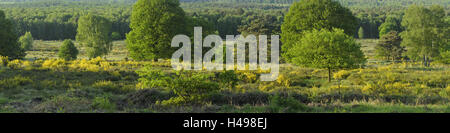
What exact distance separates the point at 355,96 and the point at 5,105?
12.3 meters

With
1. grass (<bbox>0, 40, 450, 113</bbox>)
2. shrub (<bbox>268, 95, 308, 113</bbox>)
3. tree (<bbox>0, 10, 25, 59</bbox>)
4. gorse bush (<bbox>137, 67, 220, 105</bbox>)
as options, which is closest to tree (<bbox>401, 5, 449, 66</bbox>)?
grass (<bbox>0, 40, 450, 113</bbox>)

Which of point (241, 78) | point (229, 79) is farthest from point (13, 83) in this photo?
point (241, 78)

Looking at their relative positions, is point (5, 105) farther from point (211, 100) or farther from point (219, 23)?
point (219, 23)

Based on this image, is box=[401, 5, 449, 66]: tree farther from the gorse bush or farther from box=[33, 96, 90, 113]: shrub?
box=[33, 96, 90, 113]: shrub

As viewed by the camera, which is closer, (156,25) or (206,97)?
(206,97)

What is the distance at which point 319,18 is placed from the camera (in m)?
33.1

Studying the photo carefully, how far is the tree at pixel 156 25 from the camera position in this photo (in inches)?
1163

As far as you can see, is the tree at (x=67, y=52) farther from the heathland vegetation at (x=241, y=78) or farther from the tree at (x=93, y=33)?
the tree at (x=93, y=33)

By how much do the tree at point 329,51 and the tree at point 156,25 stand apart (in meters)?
12.7

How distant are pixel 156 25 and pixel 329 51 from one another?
1555 centimetres

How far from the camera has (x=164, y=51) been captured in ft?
99.2

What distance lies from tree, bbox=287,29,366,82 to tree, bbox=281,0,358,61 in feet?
36.9

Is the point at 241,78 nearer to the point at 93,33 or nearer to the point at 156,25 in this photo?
the point at 156,25

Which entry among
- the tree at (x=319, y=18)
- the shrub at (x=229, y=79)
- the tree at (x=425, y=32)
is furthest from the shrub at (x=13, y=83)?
the tree at (x=425, y=32)
